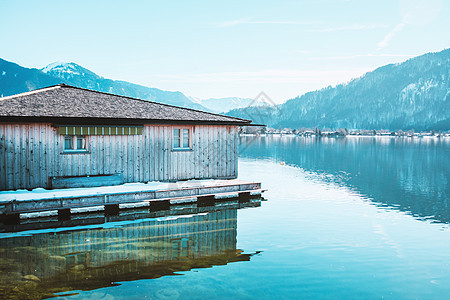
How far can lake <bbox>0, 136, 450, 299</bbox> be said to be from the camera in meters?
12.7

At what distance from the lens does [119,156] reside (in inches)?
934

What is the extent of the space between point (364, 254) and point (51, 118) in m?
16.9

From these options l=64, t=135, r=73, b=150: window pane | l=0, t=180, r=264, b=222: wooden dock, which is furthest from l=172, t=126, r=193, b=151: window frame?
l=64, t=135, r=73, b=150: window pane

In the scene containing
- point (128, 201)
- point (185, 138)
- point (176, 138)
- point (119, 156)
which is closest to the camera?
point (128, 201)

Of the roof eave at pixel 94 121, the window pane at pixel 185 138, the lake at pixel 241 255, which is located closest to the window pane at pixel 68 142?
the roof eave at pixel 94 121

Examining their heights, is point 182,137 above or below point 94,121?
below

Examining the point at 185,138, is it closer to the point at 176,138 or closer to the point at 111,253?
the point at 176,138

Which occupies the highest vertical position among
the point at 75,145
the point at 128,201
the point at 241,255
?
the point at 75,145

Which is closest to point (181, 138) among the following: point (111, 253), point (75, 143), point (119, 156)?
point (119, 156)

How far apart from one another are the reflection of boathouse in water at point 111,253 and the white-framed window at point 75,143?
225 inches

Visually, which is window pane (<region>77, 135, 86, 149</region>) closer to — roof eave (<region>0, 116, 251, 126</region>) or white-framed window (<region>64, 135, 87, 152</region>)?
white-framed window (<region>64, 135, 87, 152</region>)

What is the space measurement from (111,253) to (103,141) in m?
9.13

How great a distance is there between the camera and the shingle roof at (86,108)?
21.5 meters

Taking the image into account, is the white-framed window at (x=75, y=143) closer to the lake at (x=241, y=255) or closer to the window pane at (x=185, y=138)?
the lake at (x=241, y=255)
